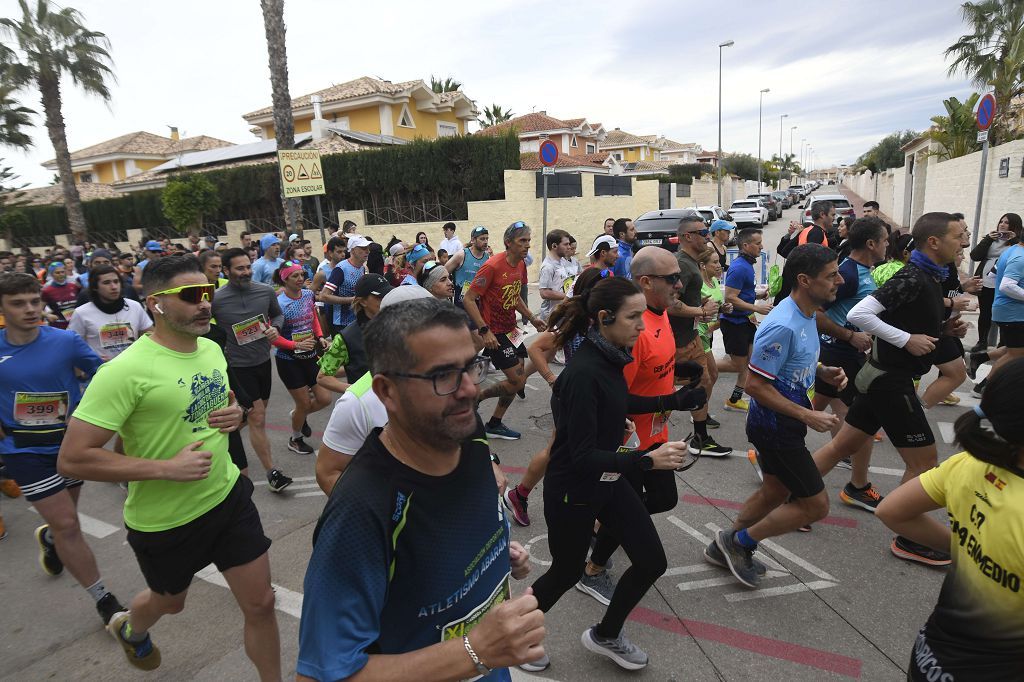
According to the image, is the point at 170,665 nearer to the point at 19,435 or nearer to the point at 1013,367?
the point at 19,435

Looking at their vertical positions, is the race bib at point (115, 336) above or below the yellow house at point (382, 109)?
below

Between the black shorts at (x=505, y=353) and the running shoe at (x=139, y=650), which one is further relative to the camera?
the black shorts at (x=505, y=353)

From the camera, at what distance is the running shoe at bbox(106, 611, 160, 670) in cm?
299

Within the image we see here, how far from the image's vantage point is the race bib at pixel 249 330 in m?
5.00

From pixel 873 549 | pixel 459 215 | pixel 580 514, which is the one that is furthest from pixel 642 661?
pixel 459 215

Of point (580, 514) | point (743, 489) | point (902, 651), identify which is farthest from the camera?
point (743, 489)

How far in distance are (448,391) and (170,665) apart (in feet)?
9.58

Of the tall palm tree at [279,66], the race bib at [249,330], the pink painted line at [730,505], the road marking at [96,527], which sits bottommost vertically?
the road marking at [96,527]

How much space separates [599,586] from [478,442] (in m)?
2.33

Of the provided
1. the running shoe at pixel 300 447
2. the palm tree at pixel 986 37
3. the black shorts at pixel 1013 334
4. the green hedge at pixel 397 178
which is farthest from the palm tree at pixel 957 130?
the running shoe at pixel 300 447

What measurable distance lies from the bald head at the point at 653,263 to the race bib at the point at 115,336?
4.27 m

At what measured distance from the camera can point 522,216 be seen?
61.9 feet

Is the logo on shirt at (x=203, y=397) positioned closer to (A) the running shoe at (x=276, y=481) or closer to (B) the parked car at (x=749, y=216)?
(A) the running shoe at (x=276, y=481)

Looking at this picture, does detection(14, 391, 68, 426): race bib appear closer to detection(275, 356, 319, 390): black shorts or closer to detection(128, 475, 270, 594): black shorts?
detection(128, 475, 270, 594): black shorts
